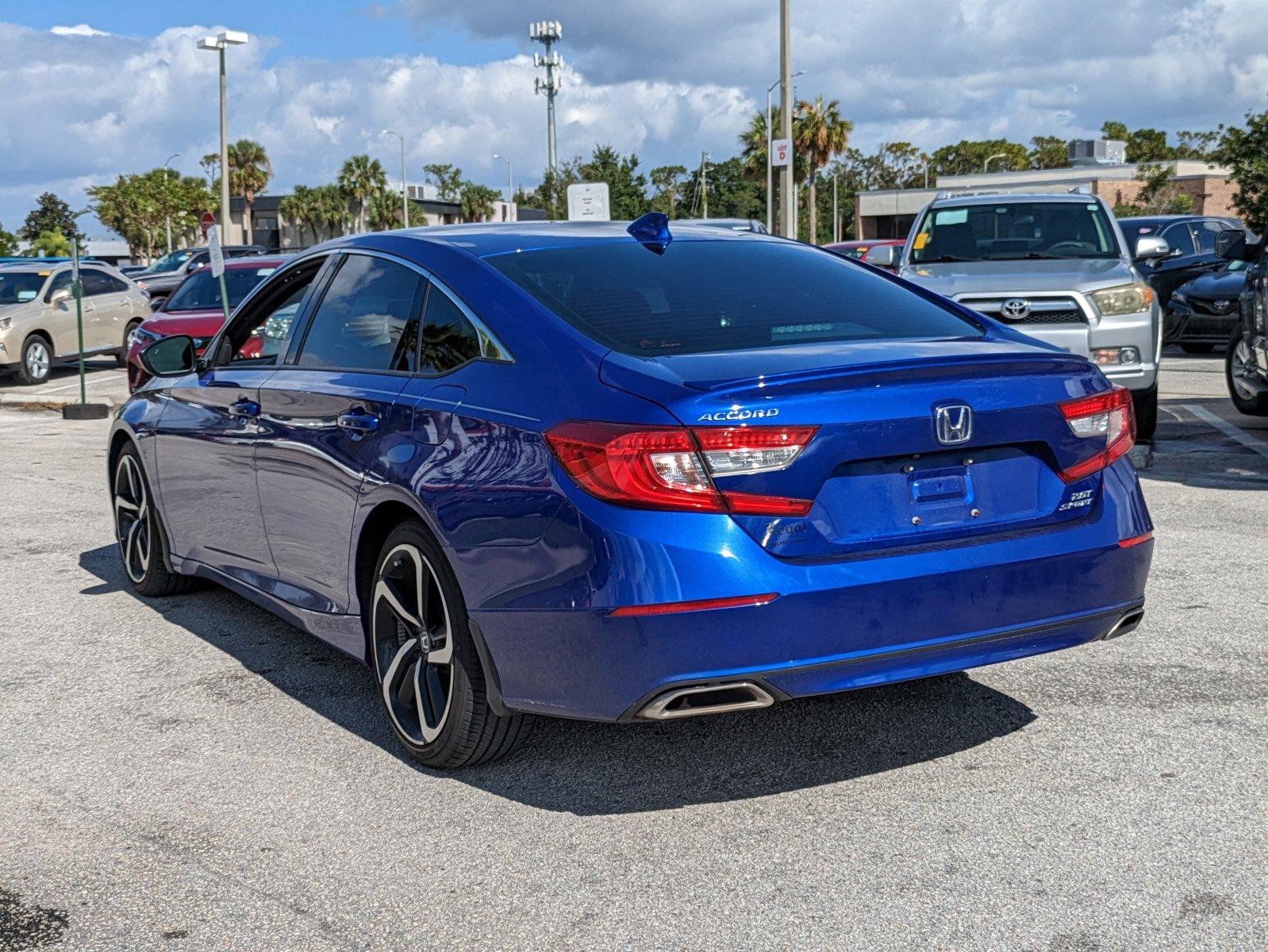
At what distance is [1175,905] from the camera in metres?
3.39

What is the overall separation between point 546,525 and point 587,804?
0.87 m

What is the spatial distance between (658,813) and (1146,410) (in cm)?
800

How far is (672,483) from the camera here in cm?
364

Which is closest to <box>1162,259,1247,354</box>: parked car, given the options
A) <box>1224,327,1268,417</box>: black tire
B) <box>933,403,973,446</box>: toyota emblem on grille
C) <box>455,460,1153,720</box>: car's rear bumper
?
<box>1224,327,1268,417</box>: black tire

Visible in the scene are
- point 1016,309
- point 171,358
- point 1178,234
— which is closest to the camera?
point 171,358

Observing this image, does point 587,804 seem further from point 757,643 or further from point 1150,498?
point 1150,498

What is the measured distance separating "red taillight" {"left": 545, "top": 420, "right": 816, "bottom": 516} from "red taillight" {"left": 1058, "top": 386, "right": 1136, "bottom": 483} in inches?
34.8

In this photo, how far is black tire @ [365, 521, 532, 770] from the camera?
167 inches

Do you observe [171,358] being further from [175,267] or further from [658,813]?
[175,267]

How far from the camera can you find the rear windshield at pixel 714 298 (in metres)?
4.22

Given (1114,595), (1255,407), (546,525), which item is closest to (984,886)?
(1114,595)

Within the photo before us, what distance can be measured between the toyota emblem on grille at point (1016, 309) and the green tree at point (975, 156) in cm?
11886

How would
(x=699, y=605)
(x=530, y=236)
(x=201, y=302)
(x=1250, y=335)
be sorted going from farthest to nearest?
(x=201, y=302)
(x=1250, y=335)
(x=530, y=236)
(x=699, y=605)

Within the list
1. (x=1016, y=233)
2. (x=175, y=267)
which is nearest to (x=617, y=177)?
(x=175, y=267)
